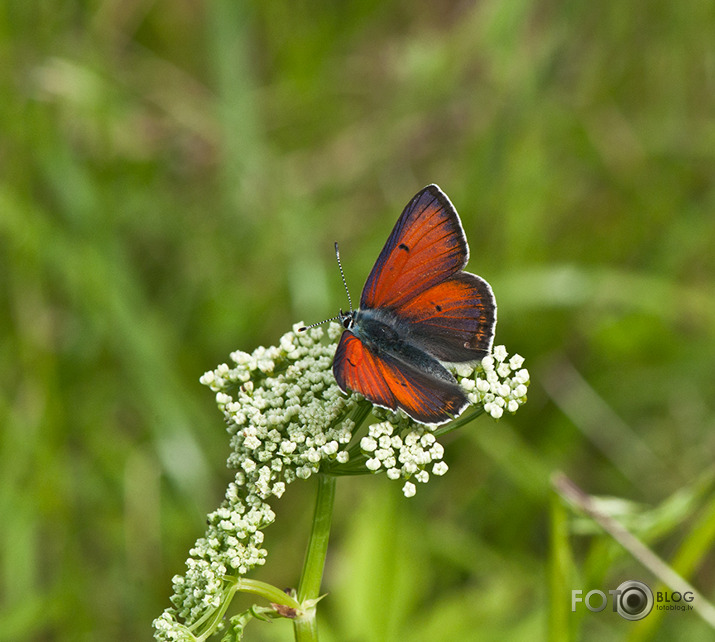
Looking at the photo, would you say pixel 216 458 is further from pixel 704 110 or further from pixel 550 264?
pixel 704 110

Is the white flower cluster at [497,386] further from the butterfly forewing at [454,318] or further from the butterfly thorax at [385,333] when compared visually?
the butterfly thorax at [385,333]

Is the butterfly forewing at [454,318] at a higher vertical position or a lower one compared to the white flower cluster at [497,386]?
higher

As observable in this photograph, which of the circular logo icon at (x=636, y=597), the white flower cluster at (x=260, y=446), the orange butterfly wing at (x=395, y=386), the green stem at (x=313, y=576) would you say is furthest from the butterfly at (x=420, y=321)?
the circular logo icon at (x=636, y=597)

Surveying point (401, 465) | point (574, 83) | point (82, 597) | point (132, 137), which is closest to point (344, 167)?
point (132, 137)

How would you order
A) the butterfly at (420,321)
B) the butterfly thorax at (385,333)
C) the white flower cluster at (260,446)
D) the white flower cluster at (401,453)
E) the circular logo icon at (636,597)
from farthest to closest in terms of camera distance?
the circular logo icon at (636,597), the butterfly thorax at (385,333), the butterfly at (420,321), the white flower cluster at (401,453), the white flower cluster at (260,446)

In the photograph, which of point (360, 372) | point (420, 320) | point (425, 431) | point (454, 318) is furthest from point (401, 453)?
point (420, 320)

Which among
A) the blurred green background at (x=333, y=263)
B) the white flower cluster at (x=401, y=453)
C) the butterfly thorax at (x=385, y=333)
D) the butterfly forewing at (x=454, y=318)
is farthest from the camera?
the blurred green background at (x=333, y=263)

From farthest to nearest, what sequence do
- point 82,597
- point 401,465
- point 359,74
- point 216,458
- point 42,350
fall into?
point 359,74
point 216,458
point 42,350
point 82,597
point 401,465
